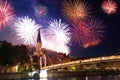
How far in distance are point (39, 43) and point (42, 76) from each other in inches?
1933

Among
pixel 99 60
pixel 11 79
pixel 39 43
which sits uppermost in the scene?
pixel 39 43

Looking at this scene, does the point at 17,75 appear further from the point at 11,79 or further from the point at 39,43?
the point at 39,43

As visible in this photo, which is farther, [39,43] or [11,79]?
[39,43]

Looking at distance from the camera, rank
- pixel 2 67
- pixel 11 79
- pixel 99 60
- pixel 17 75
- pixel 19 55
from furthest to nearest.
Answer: pixel 99 60 → pixel 19 55 → pixel 2 67 → pixel 17 75 → pixel 11 79

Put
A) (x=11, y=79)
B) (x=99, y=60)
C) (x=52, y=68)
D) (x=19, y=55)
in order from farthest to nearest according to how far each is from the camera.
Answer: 1. (x=52, y=68)
2. (x=99, y=60)
3. (x=19, y=55)
4. (x=11, y=79)

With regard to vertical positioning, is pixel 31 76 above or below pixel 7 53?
below

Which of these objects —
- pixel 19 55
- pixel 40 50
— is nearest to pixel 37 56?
pixel 40 50

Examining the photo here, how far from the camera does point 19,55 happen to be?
9588 cm

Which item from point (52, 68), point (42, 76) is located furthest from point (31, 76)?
point (52, 68)

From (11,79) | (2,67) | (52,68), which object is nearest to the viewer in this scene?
(11,79)

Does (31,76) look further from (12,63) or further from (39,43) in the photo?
(39,43)

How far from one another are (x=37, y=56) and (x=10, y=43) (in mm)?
47069

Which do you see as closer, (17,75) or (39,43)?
(17,75)

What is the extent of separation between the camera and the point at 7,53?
90938 mm
